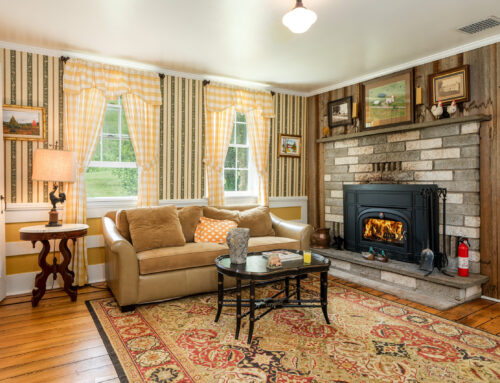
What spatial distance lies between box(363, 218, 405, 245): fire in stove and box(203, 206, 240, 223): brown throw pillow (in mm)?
1751

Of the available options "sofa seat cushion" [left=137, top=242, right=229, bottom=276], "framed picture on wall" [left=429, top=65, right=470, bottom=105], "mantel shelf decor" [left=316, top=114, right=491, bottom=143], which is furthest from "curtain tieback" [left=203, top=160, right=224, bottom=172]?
"framed picture on wall" [left=429, top=65, right=470, bottom=105]

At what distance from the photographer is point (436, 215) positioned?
3750mm

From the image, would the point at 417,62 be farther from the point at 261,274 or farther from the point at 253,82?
the point at 261,274

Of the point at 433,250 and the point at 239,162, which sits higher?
the point at 239,162

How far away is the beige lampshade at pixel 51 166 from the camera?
10.7 ft

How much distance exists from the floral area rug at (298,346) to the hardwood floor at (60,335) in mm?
124

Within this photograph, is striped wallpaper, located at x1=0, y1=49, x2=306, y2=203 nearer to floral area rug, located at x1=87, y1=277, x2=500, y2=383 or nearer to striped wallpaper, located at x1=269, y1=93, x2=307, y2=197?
striped wallpaper, located at x1=269, y1=93, x2=307, y2=197

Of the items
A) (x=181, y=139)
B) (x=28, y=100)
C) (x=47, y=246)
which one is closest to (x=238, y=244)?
(x=47, y=246)

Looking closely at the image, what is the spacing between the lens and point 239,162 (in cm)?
510

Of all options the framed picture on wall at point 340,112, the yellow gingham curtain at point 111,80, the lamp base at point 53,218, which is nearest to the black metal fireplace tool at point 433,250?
the framed picture on wall at point 340,112

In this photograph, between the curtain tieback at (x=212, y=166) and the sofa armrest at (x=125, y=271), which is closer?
the sofa armrest at (x=125, y=271)

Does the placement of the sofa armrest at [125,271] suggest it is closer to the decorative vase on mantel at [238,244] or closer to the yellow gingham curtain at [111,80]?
the decorative vase on mantel at [238,244]

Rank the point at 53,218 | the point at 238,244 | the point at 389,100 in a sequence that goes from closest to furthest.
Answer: the point at 238,244
the point at 53,218
the point at 389,100

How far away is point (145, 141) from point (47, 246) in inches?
63.2
